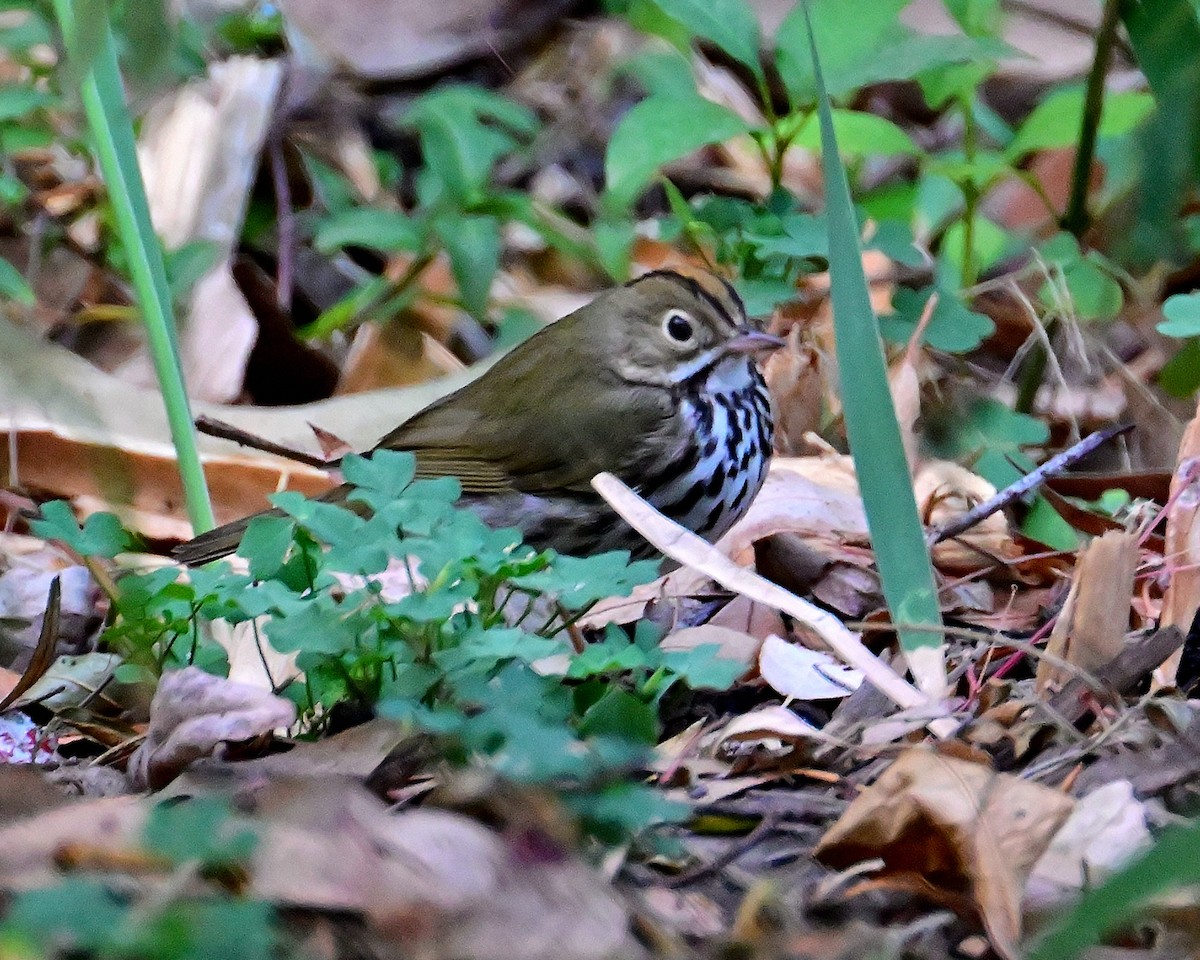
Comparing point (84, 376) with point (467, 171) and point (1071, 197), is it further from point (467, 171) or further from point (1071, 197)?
point (1071, 197)

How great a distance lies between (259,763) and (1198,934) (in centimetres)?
100

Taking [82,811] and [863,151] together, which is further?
[863,151]

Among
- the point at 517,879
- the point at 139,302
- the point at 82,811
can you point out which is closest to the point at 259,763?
the point at 82,811

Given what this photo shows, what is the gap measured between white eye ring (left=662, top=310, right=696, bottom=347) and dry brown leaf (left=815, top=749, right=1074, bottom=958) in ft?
5.76

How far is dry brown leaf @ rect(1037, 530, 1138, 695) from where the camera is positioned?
2109mm

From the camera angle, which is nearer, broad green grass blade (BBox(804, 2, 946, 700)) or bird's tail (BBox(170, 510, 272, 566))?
broad green grass blade (BBox(804, 2, 946, 700))

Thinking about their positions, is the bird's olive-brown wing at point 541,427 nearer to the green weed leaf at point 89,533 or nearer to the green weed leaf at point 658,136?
the green weed leaf at point 658,136

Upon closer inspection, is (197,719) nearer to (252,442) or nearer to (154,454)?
(252,442)

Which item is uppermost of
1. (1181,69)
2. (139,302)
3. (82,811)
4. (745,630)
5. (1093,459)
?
(1181,69)

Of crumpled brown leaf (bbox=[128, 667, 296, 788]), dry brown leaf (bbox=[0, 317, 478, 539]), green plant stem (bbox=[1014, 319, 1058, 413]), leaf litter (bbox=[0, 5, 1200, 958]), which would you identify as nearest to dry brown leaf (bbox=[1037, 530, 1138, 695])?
leaf litter (bbox=[0, 5, 1200, 958])

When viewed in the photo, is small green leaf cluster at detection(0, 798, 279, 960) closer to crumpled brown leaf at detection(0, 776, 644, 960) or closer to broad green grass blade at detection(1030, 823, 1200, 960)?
crumpled brown leaf at detection(0, 776, 644, 960)

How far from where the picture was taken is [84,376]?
3584 mm

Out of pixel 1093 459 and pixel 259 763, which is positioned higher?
pixel 259 763

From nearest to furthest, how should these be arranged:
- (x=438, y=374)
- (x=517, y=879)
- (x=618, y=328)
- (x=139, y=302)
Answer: (x=517, y=879), (x=139, y=302), (x=618, y=328), (x=438, y=374)
